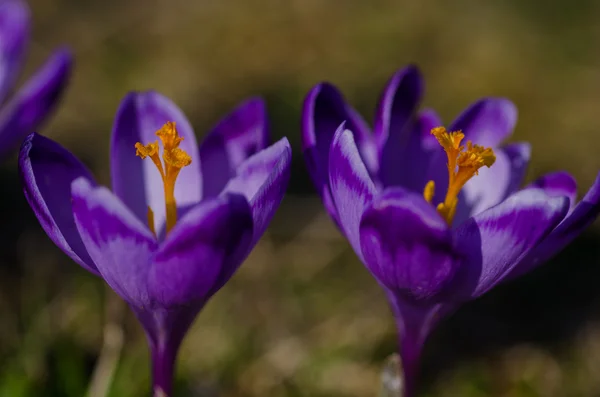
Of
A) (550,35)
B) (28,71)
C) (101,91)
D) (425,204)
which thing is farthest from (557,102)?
(425,204)

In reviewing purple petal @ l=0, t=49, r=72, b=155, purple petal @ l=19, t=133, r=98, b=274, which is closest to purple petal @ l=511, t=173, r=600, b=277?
purple petal @ l=19, t=133, r=98, b=274

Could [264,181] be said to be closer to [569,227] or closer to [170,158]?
[170,158]

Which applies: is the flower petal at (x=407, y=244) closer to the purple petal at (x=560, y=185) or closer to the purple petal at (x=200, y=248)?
the purple petal at (x=200, y=248)

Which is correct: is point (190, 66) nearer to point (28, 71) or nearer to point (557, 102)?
point (28, 71)

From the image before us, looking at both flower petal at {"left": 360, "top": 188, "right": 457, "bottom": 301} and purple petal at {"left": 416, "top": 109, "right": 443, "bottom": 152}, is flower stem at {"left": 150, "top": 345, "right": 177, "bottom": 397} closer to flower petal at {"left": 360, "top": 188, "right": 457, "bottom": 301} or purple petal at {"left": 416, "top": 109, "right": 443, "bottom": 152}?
flower petal at {"left": 360, "top": 188, "right": 457, "bottom": 301}

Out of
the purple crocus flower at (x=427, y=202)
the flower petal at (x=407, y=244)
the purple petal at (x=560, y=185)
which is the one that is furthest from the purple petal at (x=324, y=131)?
the purple petal at (x=560, y=185)

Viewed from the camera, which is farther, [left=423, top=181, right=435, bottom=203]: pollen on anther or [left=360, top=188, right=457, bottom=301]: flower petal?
[left=423, top=181, right=435, bottom=203]: pollen on anther

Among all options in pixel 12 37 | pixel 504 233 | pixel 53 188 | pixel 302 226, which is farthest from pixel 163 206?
pixel 302 226
